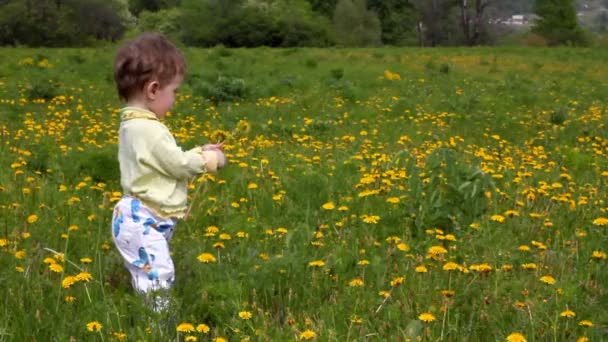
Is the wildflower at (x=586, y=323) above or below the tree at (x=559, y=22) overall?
below

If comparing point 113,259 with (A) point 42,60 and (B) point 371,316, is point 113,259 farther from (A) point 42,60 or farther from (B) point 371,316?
(A) point 42,60

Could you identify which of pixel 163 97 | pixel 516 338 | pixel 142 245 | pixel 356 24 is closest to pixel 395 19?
pixel 356 24

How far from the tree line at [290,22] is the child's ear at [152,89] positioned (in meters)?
35.1

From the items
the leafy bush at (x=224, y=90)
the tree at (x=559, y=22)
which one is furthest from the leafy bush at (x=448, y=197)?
the tree at (x=559, y=22)

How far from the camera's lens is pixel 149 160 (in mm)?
3176

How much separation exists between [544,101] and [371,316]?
32.5 ft

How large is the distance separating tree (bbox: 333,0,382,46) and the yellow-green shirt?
4632 cm

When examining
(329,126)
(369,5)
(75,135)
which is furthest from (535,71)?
(369,5)

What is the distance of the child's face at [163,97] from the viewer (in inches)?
126

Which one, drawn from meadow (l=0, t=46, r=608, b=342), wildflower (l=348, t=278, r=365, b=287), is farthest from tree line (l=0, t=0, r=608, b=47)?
wildflower (l=348, t=278, r=365, b=287)

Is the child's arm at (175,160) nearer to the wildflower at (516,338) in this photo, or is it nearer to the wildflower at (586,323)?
the wildflower at (516,338)

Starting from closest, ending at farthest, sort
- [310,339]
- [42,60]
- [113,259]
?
[310,339] < [113,259] < [42,60]

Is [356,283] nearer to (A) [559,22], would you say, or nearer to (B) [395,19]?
(A) [559,22]

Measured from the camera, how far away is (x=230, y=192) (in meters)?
5.16
